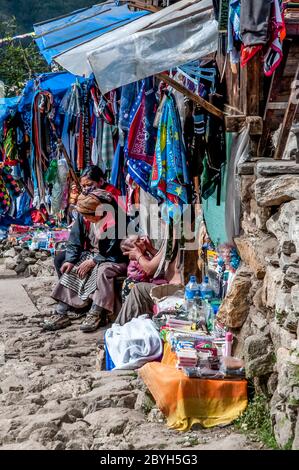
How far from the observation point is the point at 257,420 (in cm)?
400

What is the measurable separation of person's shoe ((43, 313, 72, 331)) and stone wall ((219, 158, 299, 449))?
2981 millimetres

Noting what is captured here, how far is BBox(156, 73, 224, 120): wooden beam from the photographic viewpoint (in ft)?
17.3

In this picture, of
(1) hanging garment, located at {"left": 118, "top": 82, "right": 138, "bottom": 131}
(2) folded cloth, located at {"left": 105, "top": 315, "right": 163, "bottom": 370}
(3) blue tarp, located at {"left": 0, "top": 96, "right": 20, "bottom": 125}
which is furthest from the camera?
(3) blue tarp, located at {"left": 0, "top": 96, "right": 20, "bottom": 125}

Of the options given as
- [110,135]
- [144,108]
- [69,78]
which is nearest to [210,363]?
[144,108]

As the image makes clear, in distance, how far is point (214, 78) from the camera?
580 cm

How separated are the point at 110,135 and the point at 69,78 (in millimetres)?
2114

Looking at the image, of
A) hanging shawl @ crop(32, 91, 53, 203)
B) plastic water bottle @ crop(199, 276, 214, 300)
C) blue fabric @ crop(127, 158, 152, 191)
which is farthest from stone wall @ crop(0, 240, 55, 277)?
plastic water bottle @ crop(199, 276, 214, 300)

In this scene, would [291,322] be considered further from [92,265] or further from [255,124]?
[92,265]

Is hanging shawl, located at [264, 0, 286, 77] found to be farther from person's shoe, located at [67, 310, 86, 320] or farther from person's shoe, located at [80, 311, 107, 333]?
person's shoe, located at [67, 310, 86, 320]

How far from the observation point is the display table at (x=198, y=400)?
4105mm

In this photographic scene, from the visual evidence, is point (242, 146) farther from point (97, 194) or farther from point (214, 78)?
point (97, 194)

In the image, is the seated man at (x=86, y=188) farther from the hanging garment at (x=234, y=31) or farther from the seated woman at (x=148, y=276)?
the hanging garment at (x=234, y=31)
